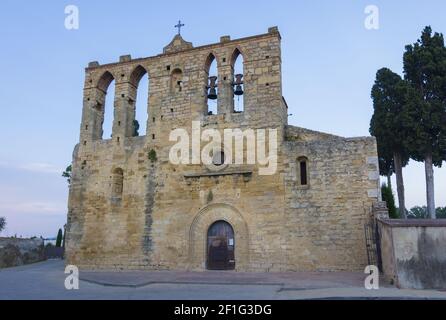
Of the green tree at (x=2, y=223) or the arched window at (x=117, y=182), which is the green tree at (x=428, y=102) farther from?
the green tree at (x=2, y=223)

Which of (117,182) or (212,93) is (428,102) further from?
(117,182)

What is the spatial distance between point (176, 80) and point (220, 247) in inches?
280

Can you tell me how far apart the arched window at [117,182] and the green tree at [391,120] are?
41.8ft

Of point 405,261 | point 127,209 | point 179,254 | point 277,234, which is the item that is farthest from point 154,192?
point 405,261

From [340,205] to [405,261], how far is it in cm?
404

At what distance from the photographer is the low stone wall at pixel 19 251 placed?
1614 cm

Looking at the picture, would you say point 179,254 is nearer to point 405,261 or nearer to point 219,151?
point 219,151

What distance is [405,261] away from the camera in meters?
8.55

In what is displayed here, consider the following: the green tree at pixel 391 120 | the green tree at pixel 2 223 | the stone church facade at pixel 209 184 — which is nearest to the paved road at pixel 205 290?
the stone church facade at pixel 209 184

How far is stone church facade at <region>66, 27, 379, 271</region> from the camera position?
1255cm

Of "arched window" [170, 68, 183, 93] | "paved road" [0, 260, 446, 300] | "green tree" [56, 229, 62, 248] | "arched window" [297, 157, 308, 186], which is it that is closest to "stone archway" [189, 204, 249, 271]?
"arched window" [297, 157, 308, 186]

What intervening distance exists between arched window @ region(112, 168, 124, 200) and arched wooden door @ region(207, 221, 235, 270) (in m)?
4.34

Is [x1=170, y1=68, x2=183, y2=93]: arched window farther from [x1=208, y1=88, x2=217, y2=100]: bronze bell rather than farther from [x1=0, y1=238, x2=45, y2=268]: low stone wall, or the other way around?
[x1=0, y1=238, x2=45, y2=268]: low stone wall
